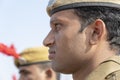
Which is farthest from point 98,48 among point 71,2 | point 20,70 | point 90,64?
point 20,70

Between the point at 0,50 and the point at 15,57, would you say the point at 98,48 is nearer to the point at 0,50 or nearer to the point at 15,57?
the point at 0,50

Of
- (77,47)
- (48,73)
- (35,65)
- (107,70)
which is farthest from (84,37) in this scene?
(35,65)

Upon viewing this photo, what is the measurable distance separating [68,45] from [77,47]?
57 mm

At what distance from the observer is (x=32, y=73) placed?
526 centimetres

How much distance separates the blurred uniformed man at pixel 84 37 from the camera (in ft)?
8.70

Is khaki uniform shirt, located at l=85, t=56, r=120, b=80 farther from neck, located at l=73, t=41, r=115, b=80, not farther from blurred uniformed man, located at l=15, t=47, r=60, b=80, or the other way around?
blurred uniformed man, located at l=15, t=47, r=60, b=80

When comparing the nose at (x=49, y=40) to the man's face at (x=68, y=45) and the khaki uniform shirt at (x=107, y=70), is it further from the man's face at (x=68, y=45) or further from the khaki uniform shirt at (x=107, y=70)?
the khaki uniform shirt at (x=107, y=70)

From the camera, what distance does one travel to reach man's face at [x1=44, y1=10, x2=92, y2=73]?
265 cm

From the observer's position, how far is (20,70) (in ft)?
18.0

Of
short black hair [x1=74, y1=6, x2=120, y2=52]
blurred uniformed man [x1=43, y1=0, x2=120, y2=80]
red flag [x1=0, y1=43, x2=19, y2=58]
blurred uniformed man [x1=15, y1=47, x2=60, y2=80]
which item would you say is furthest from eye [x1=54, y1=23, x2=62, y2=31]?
red flag [x1=0, y1=43, x2=19, y2=58]

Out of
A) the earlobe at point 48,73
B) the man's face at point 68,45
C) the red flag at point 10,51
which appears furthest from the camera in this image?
the red flag at point 10,51

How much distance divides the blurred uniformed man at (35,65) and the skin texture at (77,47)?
2.48 meters

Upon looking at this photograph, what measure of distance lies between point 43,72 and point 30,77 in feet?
0.56

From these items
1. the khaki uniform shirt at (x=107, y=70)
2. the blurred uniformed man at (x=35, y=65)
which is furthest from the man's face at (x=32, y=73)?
the khaki uniform shirt at (x=107, y=70)
